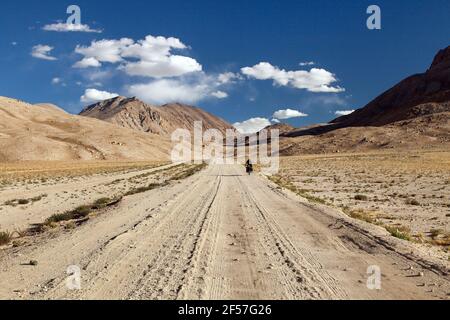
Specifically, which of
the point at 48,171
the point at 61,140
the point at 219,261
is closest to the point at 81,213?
the point at 219,261

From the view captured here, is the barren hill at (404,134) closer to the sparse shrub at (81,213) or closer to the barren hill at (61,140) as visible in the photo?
the barren hill at (61,140)

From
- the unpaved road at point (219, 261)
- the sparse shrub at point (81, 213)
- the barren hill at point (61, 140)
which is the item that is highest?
the barren hill at point (61, 140)

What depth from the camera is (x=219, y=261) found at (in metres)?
10.1

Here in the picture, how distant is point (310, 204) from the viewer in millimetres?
21828

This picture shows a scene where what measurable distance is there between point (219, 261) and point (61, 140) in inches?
5737

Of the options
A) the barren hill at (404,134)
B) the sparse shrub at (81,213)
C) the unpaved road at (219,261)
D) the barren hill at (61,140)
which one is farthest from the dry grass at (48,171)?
the barren hill at (404,134)

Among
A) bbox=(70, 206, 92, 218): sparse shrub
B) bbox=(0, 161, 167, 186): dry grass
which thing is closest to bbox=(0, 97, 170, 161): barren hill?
bbox=(0, 161, 167, 186): dry grass

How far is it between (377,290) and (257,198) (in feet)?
53.0

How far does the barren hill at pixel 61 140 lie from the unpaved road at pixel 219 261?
116m

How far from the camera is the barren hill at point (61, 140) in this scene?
4934 inches

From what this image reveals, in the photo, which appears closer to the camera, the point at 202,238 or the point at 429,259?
the point at 429,259

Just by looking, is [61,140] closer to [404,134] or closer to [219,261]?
[404,134]
